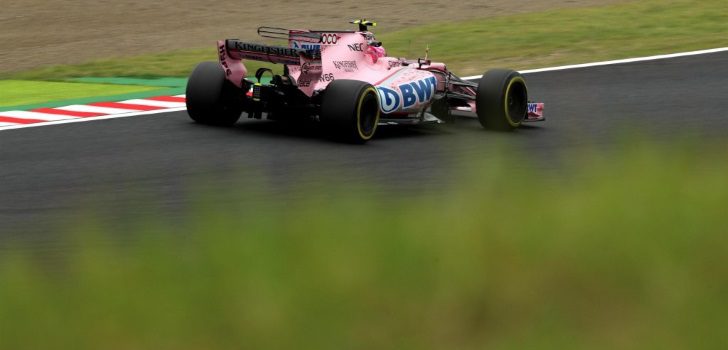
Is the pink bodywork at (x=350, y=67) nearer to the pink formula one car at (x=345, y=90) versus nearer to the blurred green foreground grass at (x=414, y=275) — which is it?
the pink formula one car at (x=345, y=90)

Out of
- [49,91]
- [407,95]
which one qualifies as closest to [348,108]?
[407,95]

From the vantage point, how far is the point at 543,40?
18484 mm

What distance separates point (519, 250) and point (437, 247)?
31 centimetres

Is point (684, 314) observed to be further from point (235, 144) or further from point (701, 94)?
point (701, 94)

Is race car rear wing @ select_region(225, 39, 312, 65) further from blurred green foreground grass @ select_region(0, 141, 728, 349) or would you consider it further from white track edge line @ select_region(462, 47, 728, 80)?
blurred green foreground grass @ select_region(0, 141, 728, 349)

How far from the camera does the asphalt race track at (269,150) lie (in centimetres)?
888

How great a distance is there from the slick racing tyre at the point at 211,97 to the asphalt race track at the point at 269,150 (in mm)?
179

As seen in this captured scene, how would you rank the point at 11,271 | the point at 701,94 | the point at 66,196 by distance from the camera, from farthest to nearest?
the point at 701,94 → the point at 66,196 → the point at 11,271

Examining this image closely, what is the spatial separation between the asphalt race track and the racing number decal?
32.1 inches

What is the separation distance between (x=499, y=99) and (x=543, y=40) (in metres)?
7.17

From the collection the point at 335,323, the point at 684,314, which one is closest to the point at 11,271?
the point at 335,323

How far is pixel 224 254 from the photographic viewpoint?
470 cm

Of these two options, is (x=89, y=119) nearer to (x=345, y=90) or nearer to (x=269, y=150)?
(x=269, y=150)

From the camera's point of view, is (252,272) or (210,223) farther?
(210,223)
